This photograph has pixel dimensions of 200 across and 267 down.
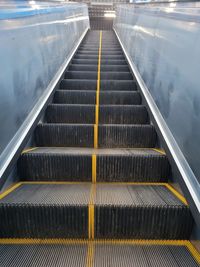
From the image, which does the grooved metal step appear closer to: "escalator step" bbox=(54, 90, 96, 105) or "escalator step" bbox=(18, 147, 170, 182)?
"escalator step" bbox=(18, 147, 170, 182)

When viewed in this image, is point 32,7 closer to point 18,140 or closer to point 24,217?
point 18,140

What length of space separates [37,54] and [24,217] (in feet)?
6.22

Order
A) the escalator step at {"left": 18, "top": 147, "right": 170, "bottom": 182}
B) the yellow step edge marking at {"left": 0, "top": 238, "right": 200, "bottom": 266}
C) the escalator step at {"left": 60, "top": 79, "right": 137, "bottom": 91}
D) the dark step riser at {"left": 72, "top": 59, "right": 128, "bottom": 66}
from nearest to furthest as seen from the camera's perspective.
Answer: the yellow step edge marking at {"left": 0, "top": 238, "right": 200, "bottom": 266} → the escalator step at {"left": 18, "top": 147, "right": 170, "bottom": 182} → the escalator step at {"left": 60, "top": 79, "right": 137, "bottom": 91} → the dark step riser at {"left": 72, "top": 59, "right": 128, "bottom": 66}

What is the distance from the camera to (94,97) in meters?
3.50

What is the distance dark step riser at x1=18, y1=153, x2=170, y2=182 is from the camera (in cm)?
225

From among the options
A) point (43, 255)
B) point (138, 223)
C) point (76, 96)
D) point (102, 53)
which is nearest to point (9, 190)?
point (43, 255)

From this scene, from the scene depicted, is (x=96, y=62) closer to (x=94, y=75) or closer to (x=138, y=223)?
(x=94, y=75)

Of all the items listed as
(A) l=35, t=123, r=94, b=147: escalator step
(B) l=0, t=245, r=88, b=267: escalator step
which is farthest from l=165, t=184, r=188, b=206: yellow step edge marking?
(A) l=35, t=123, r=94, b=147: escalator step

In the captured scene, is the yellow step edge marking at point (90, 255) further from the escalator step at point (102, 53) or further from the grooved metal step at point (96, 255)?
the escalator step at point (102, 53)

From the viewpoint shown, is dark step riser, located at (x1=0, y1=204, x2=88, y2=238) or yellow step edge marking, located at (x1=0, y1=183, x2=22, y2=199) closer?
dark step riser, located at (x1=0, y1=204, x2=88, y2=238)

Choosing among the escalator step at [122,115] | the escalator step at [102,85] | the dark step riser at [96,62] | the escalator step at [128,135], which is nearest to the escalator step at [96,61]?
the dark step riser at [96,62]

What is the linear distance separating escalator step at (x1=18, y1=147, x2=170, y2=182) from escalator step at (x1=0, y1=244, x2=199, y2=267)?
0.63 m

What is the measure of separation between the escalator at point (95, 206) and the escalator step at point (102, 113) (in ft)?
1.28

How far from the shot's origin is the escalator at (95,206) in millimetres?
1674
